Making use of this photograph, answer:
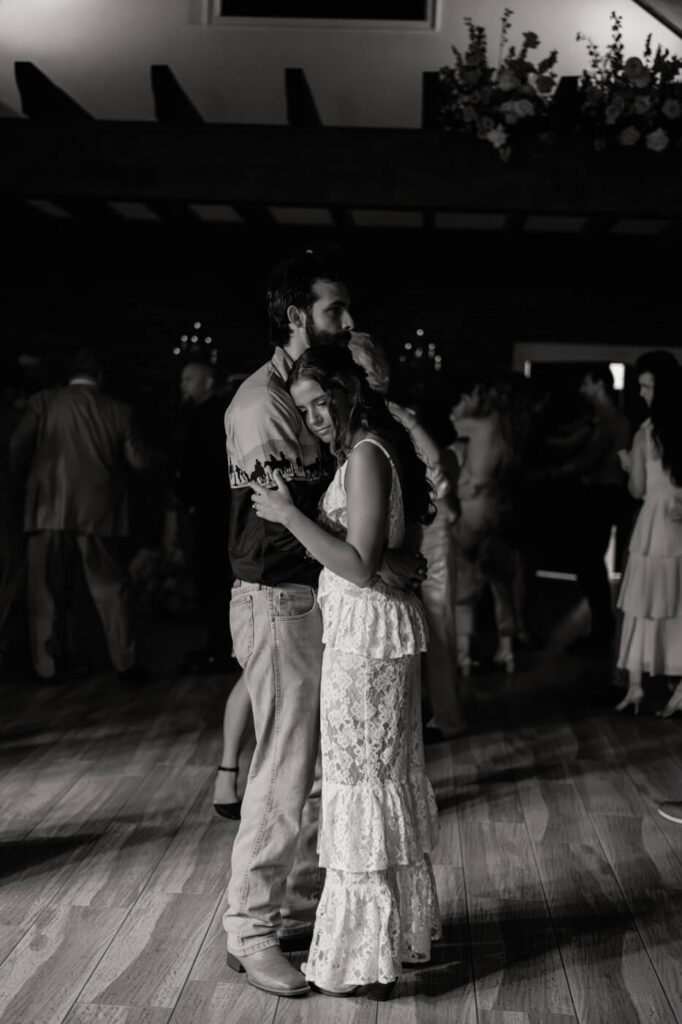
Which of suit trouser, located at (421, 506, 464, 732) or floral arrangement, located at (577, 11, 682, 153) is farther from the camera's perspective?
floral arrangement, located at (577, 11, 682, 153)

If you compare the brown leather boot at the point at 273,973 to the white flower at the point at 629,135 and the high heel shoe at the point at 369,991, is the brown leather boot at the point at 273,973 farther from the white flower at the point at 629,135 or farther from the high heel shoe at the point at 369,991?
the white flower at the point at 629,135

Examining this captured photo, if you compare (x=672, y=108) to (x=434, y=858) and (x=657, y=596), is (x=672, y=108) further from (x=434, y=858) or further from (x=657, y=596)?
(x=434, y=858)

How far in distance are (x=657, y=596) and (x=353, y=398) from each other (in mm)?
3449

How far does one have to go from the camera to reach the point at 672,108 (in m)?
5.79

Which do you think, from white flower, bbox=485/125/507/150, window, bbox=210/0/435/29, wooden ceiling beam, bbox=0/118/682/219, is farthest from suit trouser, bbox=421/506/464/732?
window, bbox=210/0/435/29

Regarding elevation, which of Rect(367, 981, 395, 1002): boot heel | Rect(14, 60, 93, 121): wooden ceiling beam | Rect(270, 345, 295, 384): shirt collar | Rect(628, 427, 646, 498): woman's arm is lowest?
Rect(367, 981, 395, 1002): boot heel

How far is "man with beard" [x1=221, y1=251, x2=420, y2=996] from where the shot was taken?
8.99ft

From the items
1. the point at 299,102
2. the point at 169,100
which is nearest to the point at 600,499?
the point at 299,102

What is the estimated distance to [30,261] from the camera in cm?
1038

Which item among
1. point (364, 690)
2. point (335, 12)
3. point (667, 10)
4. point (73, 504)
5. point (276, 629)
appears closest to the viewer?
point (364, 690)

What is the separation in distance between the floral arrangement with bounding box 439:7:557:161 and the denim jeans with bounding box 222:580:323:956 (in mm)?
3844

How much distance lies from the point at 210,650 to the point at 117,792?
6.84 feet

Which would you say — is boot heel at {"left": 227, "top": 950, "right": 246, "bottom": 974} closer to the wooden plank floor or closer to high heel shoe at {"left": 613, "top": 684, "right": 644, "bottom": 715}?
the wooden plank floor

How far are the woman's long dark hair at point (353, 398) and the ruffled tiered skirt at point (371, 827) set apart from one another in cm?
41
